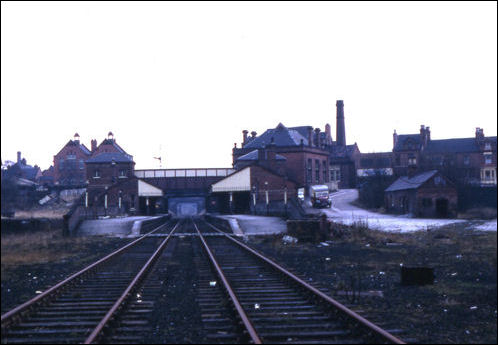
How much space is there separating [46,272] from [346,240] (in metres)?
13.2

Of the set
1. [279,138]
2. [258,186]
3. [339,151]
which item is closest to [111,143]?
[279,138]

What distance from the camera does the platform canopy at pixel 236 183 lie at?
2071 inches

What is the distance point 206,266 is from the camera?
14.2 meters

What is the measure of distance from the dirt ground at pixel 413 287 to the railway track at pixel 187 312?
73cm

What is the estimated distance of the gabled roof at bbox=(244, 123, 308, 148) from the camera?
224 feet

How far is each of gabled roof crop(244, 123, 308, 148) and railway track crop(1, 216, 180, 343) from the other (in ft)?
185

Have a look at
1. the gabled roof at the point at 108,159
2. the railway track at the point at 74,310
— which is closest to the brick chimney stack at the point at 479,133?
the gabled roof at the point at 108,159

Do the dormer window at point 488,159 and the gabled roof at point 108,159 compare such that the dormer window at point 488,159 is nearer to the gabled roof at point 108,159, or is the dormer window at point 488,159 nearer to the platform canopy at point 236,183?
the platform canopy at point 236,183

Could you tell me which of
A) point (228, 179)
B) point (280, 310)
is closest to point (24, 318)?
point (280, 310)

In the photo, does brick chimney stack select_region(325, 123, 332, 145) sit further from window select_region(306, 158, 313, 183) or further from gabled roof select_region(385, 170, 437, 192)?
gabled roof select_region(385, 170, 437, 192)

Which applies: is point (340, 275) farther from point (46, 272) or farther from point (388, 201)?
point (388, 201)

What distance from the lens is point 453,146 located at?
75750mm

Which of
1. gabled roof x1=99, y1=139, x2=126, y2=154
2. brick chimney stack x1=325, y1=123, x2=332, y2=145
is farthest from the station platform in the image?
brick chimney stack x1=325, y1=123, x2=332, y2=145

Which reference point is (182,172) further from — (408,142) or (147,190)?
(408,142)
